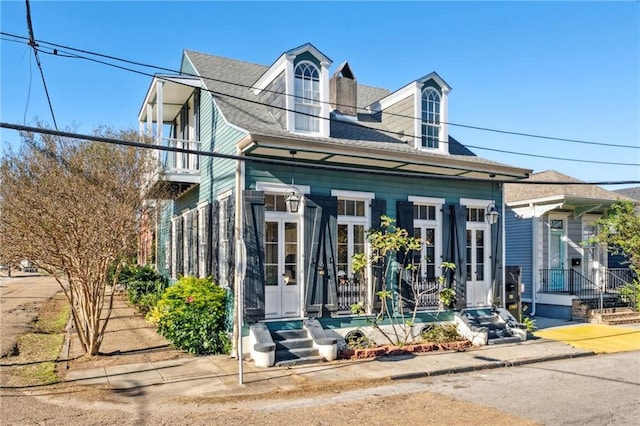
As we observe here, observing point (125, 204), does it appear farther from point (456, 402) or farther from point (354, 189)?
point (456, 402)

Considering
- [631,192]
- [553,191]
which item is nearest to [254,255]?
[553,191]

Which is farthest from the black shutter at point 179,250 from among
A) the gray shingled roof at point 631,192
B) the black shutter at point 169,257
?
the gray shingled roof at point 631,192

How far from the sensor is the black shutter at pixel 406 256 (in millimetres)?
12070

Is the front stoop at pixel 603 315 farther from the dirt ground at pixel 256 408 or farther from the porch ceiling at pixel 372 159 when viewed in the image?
the dirt ground at pixel 256 408

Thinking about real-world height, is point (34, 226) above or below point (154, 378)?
above

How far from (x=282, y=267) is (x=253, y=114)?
3.95m

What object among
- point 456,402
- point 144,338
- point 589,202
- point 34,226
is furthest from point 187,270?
point 589,202

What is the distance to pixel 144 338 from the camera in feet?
39.5

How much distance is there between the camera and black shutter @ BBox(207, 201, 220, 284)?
12125mm

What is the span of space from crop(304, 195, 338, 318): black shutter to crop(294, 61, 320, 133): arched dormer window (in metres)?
1.93

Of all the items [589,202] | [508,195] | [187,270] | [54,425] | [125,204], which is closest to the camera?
[54,425]

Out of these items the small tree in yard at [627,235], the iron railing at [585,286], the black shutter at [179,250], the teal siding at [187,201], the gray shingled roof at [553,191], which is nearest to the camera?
the teal siding at [187,201]

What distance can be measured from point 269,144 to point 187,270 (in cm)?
643

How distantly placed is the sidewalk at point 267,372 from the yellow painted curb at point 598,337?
3.44 feet
